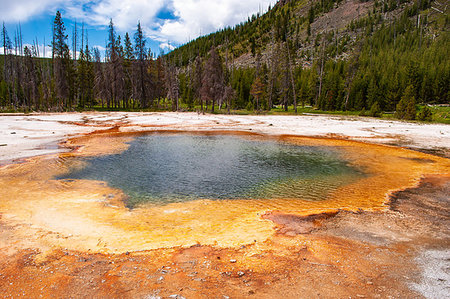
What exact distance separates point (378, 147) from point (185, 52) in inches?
5142

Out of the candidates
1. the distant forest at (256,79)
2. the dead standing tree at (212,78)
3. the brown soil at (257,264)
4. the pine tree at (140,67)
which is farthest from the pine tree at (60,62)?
the brown soil at (257,264)

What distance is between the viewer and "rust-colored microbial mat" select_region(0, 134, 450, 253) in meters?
6.05

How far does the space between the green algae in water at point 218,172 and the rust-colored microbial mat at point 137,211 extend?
694mm

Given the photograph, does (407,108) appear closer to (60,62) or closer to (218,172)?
(218,172)

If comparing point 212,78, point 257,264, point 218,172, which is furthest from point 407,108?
point 257,264

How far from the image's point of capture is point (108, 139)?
21.4 meters

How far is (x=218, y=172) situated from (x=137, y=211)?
5335mm

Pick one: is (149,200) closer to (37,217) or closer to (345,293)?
(37,217)

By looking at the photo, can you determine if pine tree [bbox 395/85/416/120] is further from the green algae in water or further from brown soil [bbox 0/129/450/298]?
brown soil [bbox 0/129/450/298]

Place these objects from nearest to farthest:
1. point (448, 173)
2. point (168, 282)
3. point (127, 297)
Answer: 1. point (127, 297)
2. point (168, 282)
3. point (448, 173)

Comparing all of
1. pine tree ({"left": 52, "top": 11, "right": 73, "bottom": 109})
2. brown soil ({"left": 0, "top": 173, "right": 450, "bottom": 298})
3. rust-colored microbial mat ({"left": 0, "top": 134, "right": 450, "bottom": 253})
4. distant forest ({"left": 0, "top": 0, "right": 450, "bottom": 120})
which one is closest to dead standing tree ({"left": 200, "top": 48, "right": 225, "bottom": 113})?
distant forest ({"left": 0, "top": 0, "right": 450, "bottom": 120})

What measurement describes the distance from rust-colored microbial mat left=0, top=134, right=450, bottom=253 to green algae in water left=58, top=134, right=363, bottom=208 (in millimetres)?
694

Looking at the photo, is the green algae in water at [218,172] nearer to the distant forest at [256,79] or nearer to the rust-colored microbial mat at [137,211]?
the rust-colored microbial mat at [137,211]


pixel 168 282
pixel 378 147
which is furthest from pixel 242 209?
pixel 378 147
